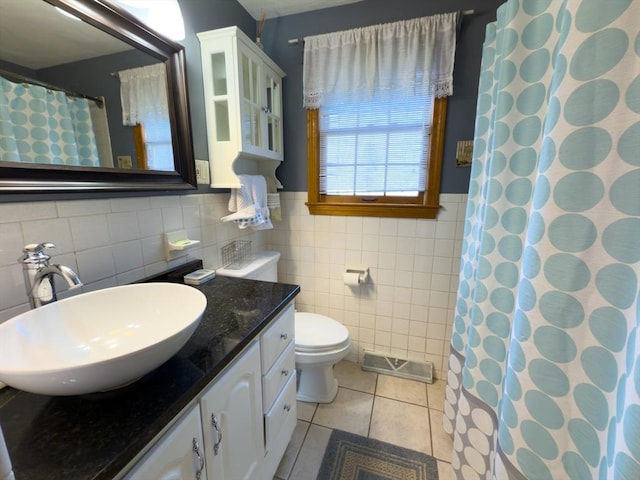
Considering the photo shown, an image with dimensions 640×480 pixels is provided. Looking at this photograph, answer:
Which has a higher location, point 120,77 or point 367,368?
point 120,77

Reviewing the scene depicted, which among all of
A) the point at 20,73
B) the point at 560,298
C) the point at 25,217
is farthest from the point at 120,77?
the point at 560,298

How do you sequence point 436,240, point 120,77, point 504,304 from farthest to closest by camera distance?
point 436,240 → point 120,77 → point 504,304

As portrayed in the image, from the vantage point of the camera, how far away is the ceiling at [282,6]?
61.8 inches

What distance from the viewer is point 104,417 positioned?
532 mm

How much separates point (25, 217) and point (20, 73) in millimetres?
394

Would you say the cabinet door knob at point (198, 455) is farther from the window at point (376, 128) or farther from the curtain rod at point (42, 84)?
the window at point (376, 128)

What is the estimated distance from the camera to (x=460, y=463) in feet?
3.62

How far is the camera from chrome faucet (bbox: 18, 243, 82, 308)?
67 centimetres

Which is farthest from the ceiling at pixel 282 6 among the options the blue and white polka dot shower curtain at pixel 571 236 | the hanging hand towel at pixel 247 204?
the blue and white polka dot shower curtain at pixel 571 236

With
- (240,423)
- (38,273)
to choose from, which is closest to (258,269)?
(240,423)

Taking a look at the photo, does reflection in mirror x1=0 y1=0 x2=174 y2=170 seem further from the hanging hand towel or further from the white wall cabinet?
the white wall cabinet

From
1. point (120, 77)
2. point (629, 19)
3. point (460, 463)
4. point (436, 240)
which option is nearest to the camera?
point (629, 19)

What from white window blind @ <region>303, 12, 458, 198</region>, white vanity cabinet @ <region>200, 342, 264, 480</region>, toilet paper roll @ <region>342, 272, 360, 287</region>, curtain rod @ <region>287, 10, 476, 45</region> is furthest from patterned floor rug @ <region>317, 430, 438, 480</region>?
curtain rod @ <region>287, 10, 476, 45</region>

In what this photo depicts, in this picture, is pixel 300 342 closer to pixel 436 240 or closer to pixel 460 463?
pixel 460 463
